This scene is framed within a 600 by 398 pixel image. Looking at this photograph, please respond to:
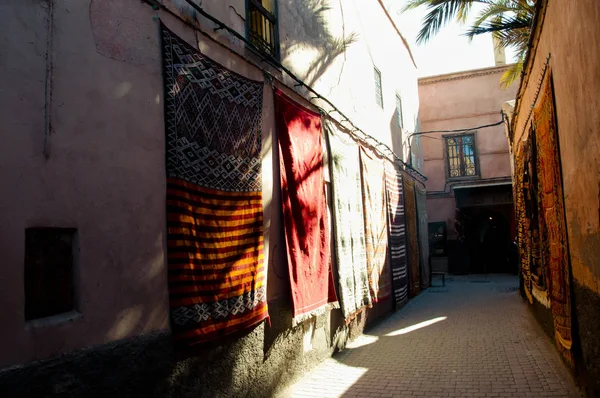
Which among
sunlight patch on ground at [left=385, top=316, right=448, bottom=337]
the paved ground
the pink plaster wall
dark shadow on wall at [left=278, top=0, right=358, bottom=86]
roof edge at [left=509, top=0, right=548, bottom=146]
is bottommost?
sunlight patch on ground at [left=385, top=316, right=448, bottom=337]

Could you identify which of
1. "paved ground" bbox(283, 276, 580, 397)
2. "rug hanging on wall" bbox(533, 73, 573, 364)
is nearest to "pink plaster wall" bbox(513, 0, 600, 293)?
"rug hanging on wall" bbox(533, 73, 573, 364)

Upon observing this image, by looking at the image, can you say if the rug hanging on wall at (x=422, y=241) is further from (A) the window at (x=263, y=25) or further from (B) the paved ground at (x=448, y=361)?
(A) the window at (x=263, y=25)

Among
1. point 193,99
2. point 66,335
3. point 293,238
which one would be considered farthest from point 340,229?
point 66,335

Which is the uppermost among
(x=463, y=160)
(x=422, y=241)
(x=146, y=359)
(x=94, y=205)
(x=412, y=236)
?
(x=463, y=160)

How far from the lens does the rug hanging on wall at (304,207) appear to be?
5.24 metres

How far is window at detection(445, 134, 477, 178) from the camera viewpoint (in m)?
18.6

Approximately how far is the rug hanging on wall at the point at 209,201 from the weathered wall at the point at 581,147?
279 cm

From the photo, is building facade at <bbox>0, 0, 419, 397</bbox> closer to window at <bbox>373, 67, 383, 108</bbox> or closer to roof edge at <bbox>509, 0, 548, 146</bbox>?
roof edge at <bbox>509, 0, 548, 146</bbox>

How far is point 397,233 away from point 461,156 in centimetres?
974

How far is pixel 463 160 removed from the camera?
18688 mm

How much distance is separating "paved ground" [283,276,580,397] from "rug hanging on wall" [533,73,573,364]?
584 millimetres

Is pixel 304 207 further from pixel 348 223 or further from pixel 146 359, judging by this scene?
pixel 146 359

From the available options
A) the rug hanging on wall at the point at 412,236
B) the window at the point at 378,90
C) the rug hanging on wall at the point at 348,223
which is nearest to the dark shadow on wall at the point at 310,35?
the rug hanging on wall at the point at 348,223

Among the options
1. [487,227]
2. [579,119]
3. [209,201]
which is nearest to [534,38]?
[579,119]
